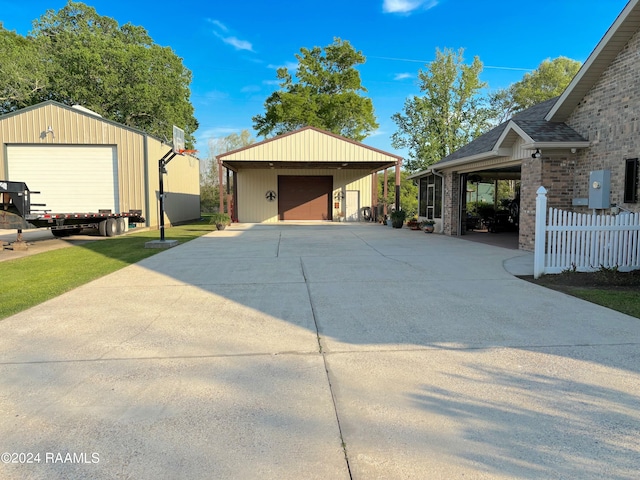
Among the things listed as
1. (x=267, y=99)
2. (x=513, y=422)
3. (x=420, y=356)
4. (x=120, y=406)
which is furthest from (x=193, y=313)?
(x=267, y=99)

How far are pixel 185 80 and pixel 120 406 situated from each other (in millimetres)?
40302

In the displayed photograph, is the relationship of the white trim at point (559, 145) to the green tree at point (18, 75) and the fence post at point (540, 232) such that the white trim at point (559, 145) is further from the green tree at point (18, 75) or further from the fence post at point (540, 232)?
the green tree at point (18, 75)

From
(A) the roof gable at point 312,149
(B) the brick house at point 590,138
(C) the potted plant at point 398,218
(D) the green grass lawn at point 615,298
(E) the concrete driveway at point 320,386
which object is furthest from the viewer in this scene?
(A) the roof gable at point 312,149

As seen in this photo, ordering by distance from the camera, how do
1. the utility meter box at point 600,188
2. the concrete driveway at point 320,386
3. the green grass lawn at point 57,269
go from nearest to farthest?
the concrete driveway at point 320,386
the green grass lawn at point 57,269
the utility meter box at point 600,188

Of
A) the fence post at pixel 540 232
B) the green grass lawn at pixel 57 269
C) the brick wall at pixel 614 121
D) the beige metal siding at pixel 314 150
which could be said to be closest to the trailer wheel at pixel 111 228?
the green grass lawn at pixel 57 269

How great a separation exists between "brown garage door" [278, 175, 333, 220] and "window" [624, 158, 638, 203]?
61.6 feet

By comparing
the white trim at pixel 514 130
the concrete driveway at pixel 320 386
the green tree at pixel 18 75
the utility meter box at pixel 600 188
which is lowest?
the concrete driveway at pixel 320 386

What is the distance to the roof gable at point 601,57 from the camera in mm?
8484

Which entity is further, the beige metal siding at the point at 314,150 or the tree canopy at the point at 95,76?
the tree canopy at the point at 95,76

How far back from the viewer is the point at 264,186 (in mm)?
26344

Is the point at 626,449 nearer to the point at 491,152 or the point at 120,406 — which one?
the point at 120,406

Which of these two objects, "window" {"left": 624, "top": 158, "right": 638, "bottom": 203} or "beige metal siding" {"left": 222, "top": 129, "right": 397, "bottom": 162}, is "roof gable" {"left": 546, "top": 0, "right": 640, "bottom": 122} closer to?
"window" {"left": 624, "top": 158, "right": 638, "bottom": 203}

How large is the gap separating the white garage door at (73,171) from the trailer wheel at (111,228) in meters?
2.54

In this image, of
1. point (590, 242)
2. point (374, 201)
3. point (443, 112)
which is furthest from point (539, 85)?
point (590, 242)
